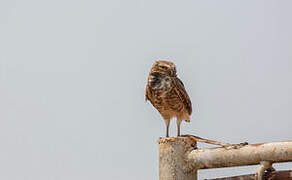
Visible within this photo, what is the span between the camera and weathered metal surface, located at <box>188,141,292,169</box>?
120 inches

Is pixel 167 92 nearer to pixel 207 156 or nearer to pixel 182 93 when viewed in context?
pixel 182 93

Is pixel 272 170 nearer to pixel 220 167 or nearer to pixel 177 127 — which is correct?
pixel 220 167

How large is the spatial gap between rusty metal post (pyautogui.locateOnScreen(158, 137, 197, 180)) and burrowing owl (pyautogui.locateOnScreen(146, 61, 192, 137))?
7.07 feet

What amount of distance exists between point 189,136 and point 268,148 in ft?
2.34

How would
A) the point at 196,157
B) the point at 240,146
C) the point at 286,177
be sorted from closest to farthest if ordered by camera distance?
the point at 286,177 < the point at 240,146 < the point at 196,157

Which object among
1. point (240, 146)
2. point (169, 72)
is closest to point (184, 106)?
point (169, 72)

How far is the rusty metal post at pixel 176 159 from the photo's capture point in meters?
3.58

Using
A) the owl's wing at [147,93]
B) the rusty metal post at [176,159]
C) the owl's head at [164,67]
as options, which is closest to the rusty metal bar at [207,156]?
the rusty metal post at [176,159]

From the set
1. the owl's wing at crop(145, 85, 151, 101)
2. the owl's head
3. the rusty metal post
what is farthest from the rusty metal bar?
the owl's wing at crop(145, 85, 151, 101)

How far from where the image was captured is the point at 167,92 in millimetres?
Result: 6086

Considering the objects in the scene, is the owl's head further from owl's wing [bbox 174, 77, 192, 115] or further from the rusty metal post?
the rusty metal post

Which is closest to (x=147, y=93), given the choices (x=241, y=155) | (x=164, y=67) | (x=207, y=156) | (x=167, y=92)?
(x=167, y=92)

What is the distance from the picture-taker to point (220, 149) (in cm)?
342

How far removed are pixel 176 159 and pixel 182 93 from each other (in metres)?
2.65
